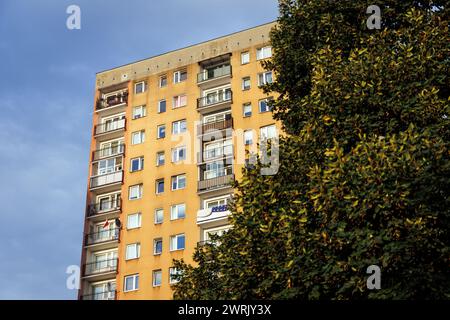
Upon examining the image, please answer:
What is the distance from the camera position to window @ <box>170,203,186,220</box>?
202ft

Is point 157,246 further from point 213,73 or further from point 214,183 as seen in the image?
point 213,73

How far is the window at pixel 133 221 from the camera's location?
6340 centimetres

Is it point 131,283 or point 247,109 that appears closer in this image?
point 131,283

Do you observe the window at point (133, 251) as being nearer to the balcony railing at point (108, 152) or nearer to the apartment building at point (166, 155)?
the apartment building at point (166, 155)

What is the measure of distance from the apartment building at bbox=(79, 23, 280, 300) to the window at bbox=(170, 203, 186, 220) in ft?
0.28

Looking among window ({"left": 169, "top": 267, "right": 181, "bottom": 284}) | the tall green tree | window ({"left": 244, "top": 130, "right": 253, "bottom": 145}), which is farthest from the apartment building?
the tall green tree

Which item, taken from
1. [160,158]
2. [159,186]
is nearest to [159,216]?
[159,186]

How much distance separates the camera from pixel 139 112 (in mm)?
68688

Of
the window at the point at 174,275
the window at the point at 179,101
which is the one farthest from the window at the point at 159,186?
the window at the point at 174,275

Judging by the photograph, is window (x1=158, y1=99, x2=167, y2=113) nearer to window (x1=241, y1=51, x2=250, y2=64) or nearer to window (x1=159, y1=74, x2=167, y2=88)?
window (x1=159, y1=74, x2=167, y2=88)

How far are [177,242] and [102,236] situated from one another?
7.67 metres

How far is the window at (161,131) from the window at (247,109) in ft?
24.3
